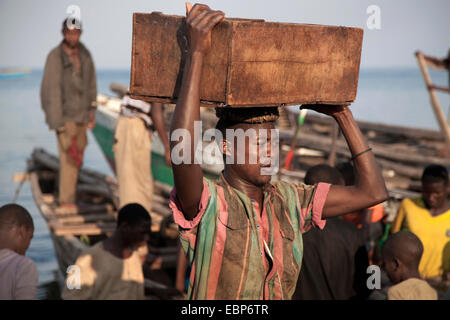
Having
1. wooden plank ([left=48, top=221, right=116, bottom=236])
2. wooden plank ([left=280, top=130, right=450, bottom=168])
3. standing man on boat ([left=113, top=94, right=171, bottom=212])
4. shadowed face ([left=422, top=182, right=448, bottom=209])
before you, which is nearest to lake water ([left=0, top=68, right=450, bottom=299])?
wooden plank ([left=48, top=221, right=116, bottom=236])

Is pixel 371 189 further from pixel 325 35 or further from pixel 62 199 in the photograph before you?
pixel 62 199

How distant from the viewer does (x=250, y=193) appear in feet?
7.89

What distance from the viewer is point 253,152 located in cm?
234

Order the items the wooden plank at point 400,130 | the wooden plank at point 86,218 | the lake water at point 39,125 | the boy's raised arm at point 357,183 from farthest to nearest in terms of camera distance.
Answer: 1. the lake water at point 39,125
2. the wooden plank at point 400,130
3. the wooden plank at point 86,218
4. the boy's raised arm at point 357,183

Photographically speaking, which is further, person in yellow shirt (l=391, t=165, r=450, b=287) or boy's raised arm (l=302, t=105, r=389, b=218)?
person in yellow shirt (l=391, t=165, r=450, b=287)

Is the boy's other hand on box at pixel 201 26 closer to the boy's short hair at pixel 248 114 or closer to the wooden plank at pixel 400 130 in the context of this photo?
the boy's short hair at pixel 248 114

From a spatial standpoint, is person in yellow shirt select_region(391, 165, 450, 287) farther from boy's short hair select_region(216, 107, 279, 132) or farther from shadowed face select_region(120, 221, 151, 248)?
boy's short hair select_region(216, 107, 279, 132)

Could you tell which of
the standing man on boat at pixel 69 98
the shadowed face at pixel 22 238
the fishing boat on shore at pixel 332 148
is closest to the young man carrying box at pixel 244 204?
the shadowed face at pixel 22 238

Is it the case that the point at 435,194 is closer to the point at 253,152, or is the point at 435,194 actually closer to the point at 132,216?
the point at 132,216

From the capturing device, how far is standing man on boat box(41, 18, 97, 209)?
269 inches

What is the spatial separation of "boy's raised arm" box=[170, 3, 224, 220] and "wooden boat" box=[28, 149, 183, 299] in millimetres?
3061

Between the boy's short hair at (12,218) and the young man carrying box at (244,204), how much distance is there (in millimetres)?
1586

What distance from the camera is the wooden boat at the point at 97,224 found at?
586 centimetres

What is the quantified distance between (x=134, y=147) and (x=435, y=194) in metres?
3.08
